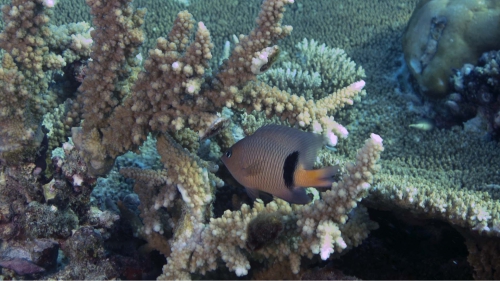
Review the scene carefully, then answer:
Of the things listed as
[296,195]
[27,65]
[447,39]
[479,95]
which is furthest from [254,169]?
[447,39]

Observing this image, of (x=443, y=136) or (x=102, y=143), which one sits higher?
(x=102, y=143)

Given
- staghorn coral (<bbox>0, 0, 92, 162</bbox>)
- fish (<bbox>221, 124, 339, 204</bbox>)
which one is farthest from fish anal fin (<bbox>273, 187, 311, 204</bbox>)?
A: staghorn coral (<bbox>0, 0, 92, 162</bbox>)

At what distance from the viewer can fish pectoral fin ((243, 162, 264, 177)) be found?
7.79 feet

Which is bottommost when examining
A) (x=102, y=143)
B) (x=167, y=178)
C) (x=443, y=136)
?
(x=443, y=136)

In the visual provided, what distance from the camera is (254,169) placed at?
238cm

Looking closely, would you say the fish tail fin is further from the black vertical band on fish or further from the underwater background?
the underwater background

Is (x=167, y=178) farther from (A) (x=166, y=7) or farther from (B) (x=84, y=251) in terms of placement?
(A) (x=166, y=7)

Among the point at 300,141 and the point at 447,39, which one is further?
the point at 447,39

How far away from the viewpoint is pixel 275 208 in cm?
279

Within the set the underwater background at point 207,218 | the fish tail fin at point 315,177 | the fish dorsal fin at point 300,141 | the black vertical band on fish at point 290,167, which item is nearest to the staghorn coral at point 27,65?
the underwater background at point 207,218

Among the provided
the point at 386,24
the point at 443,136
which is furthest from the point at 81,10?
the point at 443,136

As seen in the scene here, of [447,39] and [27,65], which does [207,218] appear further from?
[447,39]

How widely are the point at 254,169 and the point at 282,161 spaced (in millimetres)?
194

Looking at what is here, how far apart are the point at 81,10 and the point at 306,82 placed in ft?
15.8
